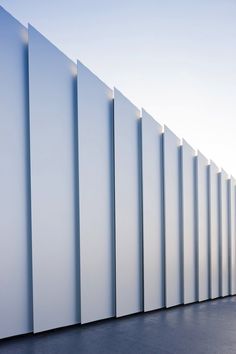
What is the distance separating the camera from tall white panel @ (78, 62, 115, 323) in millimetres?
7641

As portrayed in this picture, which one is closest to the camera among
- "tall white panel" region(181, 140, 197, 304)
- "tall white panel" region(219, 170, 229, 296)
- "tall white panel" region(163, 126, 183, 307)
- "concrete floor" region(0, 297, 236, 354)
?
"concrete floor" region(0, 297, 236, 354)

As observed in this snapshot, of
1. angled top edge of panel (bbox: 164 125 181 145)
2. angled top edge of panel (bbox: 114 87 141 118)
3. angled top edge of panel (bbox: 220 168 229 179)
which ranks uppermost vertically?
angled top edge of panel (bbox: 114 87 141 118)

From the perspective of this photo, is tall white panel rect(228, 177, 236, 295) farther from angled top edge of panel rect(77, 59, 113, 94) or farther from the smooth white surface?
angled top edge of panel rect(77, 59, 113, 94)

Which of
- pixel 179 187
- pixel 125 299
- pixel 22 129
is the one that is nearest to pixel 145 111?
pixel 179 187

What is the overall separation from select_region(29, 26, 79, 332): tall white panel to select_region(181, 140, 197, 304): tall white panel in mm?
4846

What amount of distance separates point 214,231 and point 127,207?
5.65m

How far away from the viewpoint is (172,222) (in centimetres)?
1035

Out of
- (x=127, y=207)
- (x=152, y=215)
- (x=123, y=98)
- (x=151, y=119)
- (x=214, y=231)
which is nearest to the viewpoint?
(x=127, y=207)

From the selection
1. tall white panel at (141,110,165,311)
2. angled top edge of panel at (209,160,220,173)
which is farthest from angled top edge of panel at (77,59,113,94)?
angled top edge of panel at (209,160,220,173)

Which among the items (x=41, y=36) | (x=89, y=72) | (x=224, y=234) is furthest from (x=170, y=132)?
(x=224, y=234)

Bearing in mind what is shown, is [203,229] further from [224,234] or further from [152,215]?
[152,215]

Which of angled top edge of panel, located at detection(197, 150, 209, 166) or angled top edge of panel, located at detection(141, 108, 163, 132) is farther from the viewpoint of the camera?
angled top edge of panel, located at detection(197, 150, 209, 166)

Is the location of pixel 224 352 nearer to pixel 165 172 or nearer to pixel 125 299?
pixel 125 299

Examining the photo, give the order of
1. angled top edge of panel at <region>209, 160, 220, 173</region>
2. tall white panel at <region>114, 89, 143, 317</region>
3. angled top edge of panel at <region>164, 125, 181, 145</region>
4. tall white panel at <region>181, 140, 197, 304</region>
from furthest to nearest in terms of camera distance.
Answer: angled top edge of panel at <region>209, 160, 220, 173</region> → tall white panel at <region>181, 140, 197, 304</region> → angled top edge of panel at <region>164, 125, 181, 145</region> → tall white panel at <region>114, 89, 143, 317</region>
